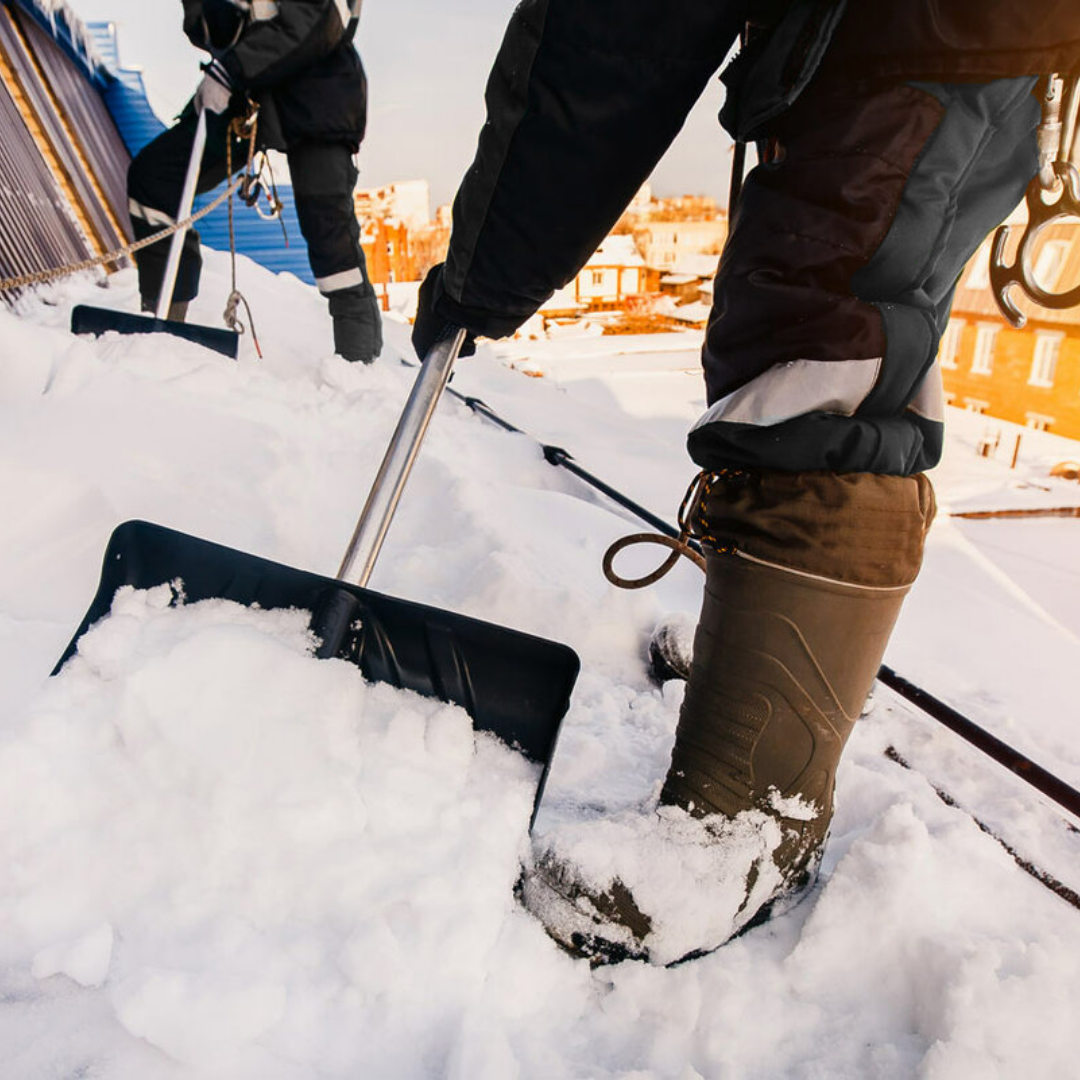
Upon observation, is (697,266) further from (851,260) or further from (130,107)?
(851,260)

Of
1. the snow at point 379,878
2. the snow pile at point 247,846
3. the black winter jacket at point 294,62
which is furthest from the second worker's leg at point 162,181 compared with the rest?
the snow pile at point 247,846

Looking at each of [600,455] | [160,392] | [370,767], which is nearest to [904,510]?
[370,767]

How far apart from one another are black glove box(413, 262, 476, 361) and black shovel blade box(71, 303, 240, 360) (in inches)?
56.6

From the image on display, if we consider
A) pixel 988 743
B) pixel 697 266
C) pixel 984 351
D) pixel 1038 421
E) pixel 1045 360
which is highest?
pixel 988 743

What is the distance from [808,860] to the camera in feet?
2.42

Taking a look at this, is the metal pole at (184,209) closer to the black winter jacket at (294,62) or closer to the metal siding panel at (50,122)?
the black winter jacket at (294,62)

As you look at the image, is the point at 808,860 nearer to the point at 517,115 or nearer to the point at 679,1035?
the point at 679,1035

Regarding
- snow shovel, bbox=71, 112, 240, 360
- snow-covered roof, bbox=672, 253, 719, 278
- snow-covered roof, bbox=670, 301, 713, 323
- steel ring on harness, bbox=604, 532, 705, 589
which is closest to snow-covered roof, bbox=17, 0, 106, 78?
snow shovel, bbox=71, 112, 240, 360

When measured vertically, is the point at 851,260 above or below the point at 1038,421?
above

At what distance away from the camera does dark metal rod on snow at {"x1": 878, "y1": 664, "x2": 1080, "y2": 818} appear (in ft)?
2.89

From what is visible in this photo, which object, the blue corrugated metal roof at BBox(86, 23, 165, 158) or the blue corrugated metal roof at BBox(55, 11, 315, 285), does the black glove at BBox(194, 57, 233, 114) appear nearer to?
the blue corrugated metal roof at BBox(55, 11, 315, 285)

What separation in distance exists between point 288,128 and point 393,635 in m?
2.31

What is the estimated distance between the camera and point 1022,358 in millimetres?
12672

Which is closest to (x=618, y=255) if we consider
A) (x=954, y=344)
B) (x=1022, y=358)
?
(x=954, y=344)
